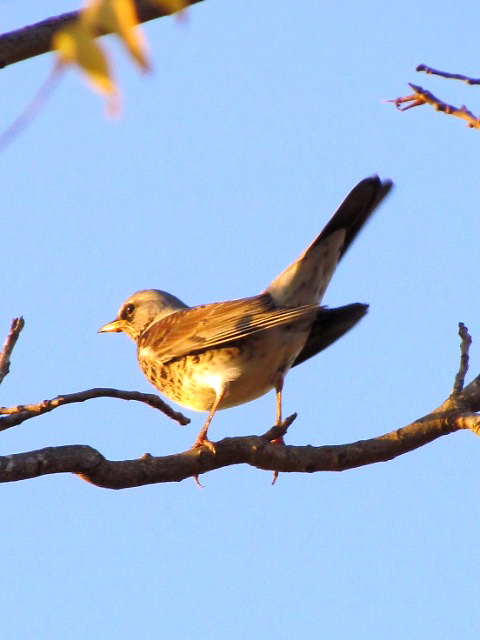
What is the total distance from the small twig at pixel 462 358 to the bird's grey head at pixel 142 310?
10.8ft

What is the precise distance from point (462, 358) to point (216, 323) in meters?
2.21

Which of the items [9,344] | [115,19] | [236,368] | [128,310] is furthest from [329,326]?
[115,19]

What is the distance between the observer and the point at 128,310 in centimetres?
784

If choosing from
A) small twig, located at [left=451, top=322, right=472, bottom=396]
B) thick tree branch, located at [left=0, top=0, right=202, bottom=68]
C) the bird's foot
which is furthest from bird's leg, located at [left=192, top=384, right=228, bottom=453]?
thick tree branch, located at [left=0, top=0, right=202, bottom=68]

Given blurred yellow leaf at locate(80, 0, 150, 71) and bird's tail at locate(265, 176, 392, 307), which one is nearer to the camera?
blurred yellow leaf at locate(80, 0, 150, 71)

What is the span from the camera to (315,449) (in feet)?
14.9

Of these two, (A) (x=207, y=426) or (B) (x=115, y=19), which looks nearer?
(B) (x=115, y=19)

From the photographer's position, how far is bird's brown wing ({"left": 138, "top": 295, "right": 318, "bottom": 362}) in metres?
6.11

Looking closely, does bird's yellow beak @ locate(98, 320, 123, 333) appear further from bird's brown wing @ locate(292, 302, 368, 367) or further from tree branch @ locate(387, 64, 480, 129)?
tree branch @ locate(387, 64, 480, 129)

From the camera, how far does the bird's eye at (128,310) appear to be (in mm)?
7816

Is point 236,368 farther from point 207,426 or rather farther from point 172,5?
point 172,5

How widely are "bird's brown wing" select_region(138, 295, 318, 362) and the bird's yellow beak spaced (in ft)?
2.82

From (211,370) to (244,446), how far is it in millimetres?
1929

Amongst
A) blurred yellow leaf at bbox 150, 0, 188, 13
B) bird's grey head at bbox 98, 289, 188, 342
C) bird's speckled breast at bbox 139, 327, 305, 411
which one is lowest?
blurred yellow leaf at bbox 150, 0, 188, 13
